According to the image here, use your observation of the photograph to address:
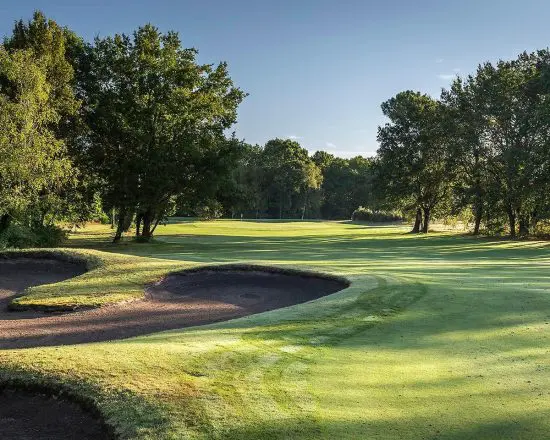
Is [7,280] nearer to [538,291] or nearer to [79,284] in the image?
[79,284]

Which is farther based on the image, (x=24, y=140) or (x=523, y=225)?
(x=523, y=225)

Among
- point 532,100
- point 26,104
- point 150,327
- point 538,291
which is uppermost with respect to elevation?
point 532,100

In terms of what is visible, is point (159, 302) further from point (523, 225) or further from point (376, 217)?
point (376, 217)

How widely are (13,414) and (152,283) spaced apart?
1000 cm

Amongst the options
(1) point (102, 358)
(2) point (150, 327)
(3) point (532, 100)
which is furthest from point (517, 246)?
(1) point (102, 358)

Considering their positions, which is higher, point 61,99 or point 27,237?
point 61,99

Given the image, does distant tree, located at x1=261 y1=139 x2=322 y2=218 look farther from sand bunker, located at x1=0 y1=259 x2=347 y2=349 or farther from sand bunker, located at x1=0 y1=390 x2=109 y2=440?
sand bunker, located at x1=0 y1=390 x2=109 y2=440

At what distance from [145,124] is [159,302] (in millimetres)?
24488

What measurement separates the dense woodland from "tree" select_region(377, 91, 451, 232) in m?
0.55

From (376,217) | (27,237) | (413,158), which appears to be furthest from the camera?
(376,217)

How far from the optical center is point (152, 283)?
16.1 meters

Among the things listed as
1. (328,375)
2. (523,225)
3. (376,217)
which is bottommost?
(328,375)

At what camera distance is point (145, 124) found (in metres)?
36.5

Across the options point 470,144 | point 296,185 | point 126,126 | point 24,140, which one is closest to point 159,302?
point 24,140
